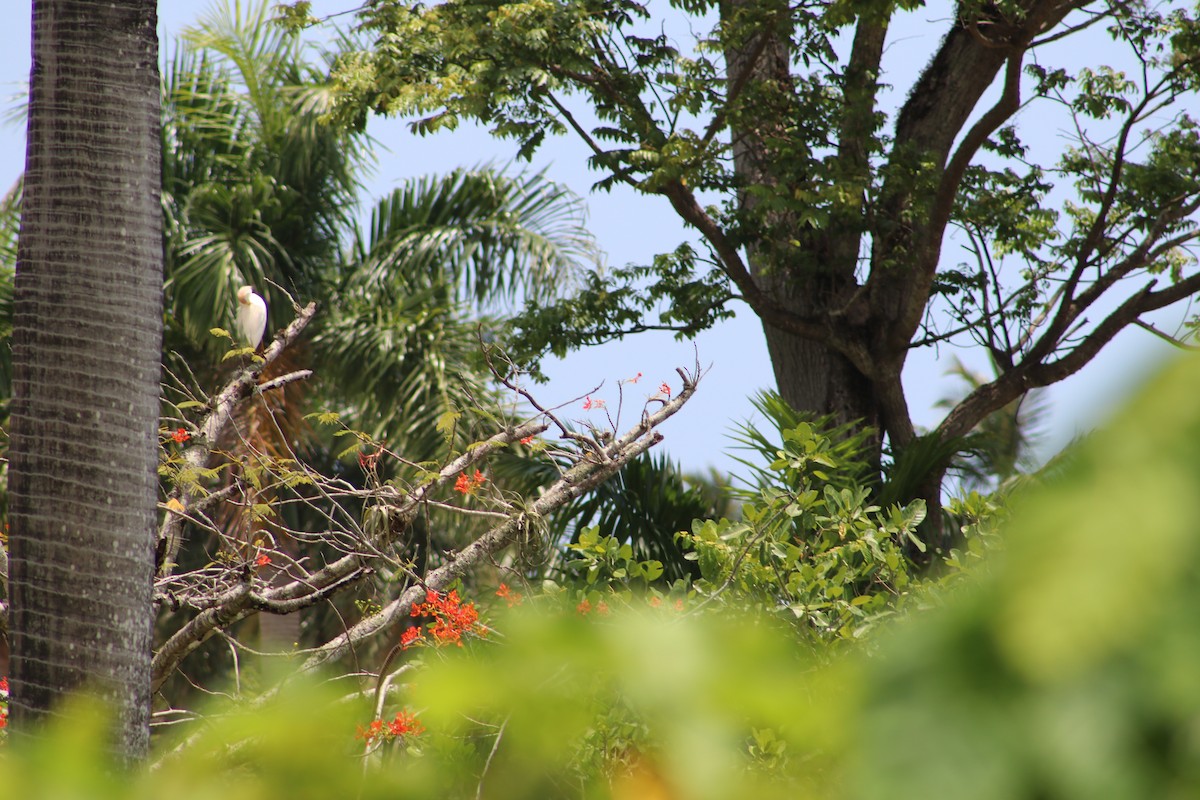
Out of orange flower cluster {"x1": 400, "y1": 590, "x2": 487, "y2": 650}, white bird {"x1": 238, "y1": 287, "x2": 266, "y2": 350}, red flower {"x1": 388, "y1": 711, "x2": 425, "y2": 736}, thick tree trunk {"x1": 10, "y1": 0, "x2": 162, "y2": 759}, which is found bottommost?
red flower {"x1": 388, "y1": 711, "x2": 425, "y2": 736}

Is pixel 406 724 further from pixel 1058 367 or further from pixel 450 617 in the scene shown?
pixel 1058 367

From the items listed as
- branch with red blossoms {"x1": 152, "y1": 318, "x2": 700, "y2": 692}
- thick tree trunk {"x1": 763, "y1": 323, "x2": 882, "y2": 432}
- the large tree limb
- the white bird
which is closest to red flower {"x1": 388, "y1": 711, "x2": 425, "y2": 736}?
branch with red blossoms {"x1": 152, "y1": 318, "x2": 700, "y2": 692}

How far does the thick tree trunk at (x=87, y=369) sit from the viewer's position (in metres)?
2.66

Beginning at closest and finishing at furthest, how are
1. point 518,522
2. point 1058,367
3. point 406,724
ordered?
point 406,724 < point 518,522 < point 1058,367

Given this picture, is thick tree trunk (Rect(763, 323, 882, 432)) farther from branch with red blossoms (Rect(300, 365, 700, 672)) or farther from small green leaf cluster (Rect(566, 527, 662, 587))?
small green leaf cluster (Rect(566, 527, 662, 587))

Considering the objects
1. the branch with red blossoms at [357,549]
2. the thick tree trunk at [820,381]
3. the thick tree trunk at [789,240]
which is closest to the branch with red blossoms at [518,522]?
the branch with red blossoms at [357,549]

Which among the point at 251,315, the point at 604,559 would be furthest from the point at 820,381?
the point at 604,559

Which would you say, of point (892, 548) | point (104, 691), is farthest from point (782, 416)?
point (104, 691)

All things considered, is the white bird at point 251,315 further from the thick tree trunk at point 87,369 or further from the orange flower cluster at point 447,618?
the thick tree trunk at point 87,369

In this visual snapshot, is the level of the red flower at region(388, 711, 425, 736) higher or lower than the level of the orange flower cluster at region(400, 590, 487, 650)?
lower

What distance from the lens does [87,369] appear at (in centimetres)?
277

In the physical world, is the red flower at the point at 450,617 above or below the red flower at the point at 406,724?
above

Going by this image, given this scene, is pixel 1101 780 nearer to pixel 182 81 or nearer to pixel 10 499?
pixel 10 499

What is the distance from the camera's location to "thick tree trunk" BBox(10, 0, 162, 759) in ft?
8.71
